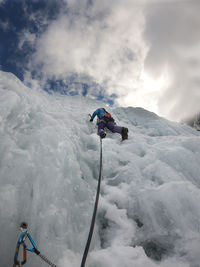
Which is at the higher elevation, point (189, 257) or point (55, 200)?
point (55, 200)

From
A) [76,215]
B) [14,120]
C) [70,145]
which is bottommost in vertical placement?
[76,215]

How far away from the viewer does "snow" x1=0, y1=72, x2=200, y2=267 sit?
1.72 meters

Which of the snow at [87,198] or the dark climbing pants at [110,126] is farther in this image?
the dark climbing pants at [110,126]

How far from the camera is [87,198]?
2396 millimetres

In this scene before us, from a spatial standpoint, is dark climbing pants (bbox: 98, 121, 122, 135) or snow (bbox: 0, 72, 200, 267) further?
dark climbing pants (bbox: 98, 121, 122, 135)

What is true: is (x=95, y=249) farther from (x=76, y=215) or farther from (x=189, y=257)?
(x=189, y=257)

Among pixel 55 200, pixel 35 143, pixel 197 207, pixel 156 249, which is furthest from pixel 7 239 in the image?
pixel 197 207

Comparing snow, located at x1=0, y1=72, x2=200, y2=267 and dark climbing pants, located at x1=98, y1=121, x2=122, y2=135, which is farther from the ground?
dark climbing pants, located at x1=98, y1=121, x2=122, y2=135

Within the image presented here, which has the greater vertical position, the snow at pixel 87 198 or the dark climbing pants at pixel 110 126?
the dark climbing pants at pixel 110 126

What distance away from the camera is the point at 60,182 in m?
2.31

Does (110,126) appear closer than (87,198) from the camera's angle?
No

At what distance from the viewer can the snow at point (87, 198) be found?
5.64ft

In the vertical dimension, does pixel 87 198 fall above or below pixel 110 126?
below

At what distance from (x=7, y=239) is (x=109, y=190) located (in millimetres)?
1642
